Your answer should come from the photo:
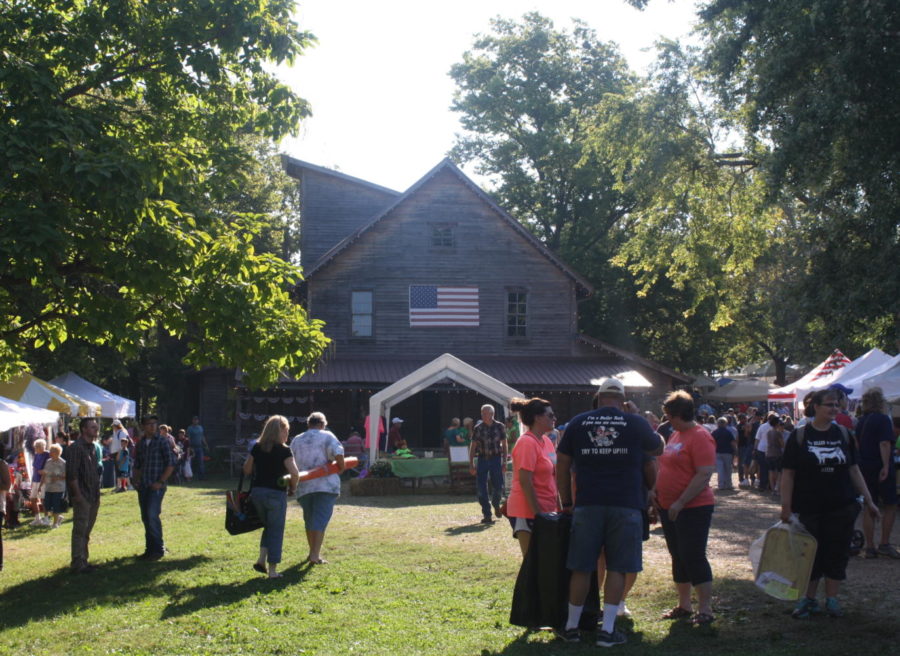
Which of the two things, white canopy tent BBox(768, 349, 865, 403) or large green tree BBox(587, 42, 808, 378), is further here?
large green tree BBox(587, 42, 808, 378)

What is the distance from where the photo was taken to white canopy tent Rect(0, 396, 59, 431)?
12.7 m

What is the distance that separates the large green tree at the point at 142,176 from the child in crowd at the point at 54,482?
127 inches

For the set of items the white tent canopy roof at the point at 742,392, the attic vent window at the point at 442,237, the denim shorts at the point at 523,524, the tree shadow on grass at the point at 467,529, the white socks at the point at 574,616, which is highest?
the attic vent window at the point at 442,237

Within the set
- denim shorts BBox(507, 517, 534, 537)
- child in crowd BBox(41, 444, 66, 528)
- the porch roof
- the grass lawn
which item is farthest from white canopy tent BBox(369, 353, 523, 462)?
denim shorts BBox(507, 517, 534, 537)

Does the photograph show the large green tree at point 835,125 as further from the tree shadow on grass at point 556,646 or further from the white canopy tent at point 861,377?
the tree shadow on grass at point 556,646

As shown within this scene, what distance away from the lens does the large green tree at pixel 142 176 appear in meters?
9.71

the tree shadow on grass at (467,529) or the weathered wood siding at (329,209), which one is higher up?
the weathered wood siding at (329,209)

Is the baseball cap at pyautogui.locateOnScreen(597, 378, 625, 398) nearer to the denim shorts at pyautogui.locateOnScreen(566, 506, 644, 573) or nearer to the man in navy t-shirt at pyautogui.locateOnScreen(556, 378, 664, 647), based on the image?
the man in navy t-shirt at pyautogui.locateOnScreen(556, 378, 664, 647)

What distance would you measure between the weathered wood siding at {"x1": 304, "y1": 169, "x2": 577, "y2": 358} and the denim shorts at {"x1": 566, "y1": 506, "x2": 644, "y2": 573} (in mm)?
26204

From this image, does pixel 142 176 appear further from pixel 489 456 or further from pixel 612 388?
pixel 489 456

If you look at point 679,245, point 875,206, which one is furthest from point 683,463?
point 679,245

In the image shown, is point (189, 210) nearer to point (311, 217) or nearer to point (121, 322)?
point (121, 322)

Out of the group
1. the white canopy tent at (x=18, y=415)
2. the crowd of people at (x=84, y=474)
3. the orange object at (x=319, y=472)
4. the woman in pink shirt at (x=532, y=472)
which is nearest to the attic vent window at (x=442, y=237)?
the crowd of people at (x=84, y=474)

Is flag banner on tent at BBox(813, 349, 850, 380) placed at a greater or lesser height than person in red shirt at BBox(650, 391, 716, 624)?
greater
